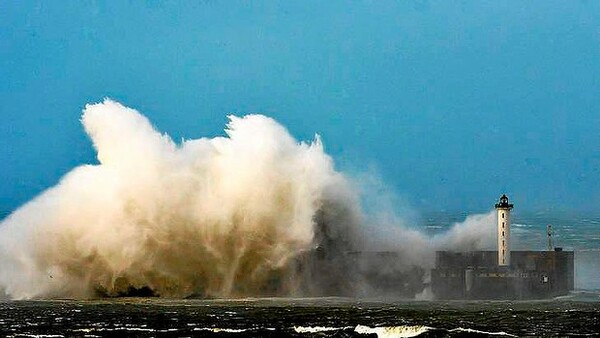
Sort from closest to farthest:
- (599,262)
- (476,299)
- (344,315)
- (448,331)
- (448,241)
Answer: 1. (448,331)
2. (344,315)
3. (476,299)
4. (448,241)
5. (599,262)

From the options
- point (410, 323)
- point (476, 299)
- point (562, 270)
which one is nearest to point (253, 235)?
point (476, 299)

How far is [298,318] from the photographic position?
60656 mm

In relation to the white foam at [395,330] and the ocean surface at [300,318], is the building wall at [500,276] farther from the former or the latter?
the white foam at [395,330]

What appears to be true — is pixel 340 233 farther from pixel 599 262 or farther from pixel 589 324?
pixel 599 262

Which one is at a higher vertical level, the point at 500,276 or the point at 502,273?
the point at 502,273

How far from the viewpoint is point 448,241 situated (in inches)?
3607

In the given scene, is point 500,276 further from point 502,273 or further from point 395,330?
point 395,330

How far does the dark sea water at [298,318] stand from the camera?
54.6 m

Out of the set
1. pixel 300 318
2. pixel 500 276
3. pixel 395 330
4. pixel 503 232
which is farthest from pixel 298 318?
pixel 503 232

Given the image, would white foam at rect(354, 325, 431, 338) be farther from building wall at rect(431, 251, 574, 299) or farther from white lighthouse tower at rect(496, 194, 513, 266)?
white lighthouse tower at rect(496, 194, 513, 266)

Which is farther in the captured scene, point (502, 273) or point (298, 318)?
point (502, 273)

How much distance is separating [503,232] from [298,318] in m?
22.2

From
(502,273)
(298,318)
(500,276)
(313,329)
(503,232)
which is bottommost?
(313,329)

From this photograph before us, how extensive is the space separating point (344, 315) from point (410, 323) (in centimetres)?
560
